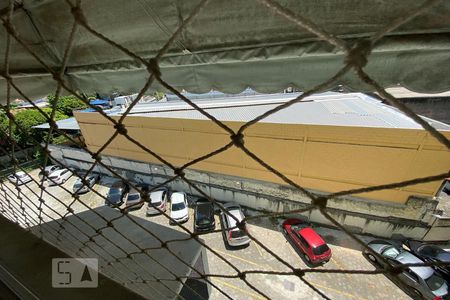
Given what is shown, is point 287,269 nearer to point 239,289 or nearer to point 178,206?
point 239,289

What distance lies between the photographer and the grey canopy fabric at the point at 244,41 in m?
0.65

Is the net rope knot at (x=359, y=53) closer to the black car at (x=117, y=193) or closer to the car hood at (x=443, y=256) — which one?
the car hood at (x=443, y=256)

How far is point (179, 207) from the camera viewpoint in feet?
20.7

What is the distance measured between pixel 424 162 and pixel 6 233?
5.92 m

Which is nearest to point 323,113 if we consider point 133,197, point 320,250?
point 320,250

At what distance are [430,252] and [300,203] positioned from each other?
2714 mm

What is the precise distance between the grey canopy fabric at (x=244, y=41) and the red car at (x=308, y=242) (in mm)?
4706

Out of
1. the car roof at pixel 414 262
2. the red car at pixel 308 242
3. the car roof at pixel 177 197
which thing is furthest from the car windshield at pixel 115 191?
the car roof at pixel 414 262

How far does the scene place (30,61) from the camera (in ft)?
3.95

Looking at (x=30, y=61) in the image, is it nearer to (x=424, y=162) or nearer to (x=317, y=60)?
(x=317, y=60)

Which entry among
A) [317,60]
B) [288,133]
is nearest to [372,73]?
[317,60]

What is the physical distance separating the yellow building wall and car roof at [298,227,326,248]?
1070 millimetres

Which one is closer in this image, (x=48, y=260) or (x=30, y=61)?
(x=48, y=260)

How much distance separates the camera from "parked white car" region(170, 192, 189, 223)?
6078mm
